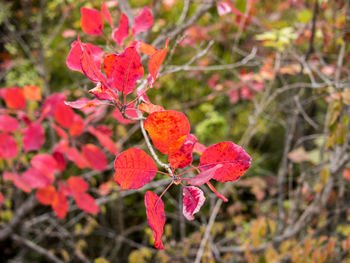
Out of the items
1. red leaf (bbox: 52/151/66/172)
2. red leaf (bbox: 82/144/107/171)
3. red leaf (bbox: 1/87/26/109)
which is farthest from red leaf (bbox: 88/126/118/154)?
red leaf (bbox: 1/87/26/109)

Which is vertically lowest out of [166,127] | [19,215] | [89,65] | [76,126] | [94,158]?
[19,215]

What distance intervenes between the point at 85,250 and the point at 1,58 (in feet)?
6.15

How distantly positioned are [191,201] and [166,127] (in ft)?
0.36

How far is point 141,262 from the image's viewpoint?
4.79ft

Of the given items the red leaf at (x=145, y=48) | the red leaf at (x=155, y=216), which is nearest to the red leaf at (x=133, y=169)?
the red leaf at (x=155, y=216)

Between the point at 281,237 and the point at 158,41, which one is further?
the point at 281,237

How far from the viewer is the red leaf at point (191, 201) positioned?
0.38 metres

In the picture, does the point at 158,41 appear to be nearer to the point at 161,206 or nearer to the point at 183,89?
the point at 161,206

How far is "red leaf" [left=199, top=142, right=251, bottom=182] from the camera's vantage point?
15.8 inches

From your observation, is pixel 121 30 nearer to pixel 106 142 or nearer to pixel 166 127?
pixel 166 127

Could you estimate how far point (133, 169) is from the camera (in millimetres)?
421

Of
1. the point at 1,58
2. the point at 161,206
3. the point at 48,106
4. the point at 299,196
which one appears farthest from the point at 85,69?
the point at 1,58

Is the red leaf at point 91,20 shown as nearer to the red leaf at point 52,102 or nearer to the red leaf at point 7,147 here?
the red leaf at point 52,102

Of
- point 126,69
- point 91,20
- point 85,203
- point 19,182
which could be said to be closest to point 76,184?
point 85,203
